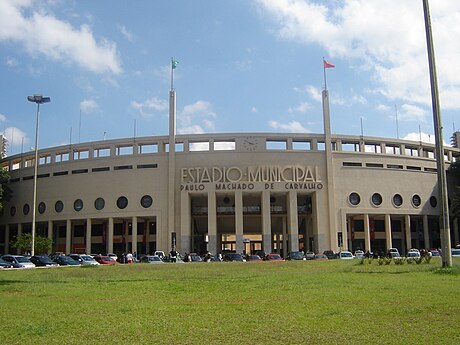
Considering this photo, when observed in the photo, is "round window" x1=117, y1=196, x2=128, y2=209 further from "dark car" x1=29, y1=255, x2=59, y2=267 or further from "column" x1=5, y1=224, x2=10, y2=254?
"dark car" x1=29, y1=255, x2=59, y2=267

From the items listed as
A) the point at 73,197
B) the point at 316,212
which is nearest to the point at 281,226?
the point at 316,212

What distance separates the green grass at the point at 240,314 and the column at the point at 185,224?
50.4m

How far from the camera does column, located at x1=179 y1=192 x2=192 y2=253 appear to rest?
68.8m

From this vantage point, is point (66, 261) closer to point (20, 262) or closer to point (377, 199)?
point (20, 262)

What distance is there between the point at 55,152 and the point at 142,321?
71.6m

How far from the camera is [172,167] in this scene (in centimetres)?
7056

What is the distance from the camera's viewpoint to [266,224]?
68875 millimetres

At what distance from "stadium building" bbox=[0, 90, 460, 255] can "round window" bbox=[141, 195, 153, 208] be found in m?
0.14

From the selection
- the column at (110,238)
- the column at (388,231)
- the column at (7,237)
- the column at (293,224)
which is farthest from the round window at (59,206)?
the column at (388,231)

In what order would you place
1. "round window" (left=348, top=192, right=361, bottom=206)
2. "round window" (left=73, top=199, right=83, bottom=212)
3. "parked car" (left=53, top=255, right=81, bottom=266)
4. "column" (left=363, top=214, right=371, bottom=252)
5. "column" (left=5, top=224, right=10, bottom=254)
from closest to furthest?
"parked car" (left=53, top=255, right=81, bottom=266) → "round window" (left=348, top=192, right=361, bottom=206) → "column" (left=363, top=214, right=371, bottom=252) → "round window" (left=73, top=199, right=83, bottom=212) → "column" (left=5, top=224, right=10, bottom=254)

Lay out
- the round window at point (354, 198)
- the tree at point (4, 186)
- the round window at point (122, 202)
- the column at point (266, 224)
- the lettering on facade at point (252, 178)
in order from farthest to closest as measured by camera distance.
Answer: the tree at point (4, 186)
the round window at point (122, 202)
the round window at point (354, 198)
the lettering on facade at point (252, 178)
the column at point (266, 224)

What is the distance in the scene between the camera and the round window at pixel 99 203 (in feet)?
241

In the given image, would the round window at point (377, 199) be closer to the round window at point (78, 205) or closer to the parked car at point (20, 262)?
the round window at point (78, 205)

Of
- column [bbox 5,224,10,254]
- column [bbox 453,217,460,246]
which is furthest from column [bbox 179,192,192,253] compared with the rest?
column [bbox 453,217,460,246]
